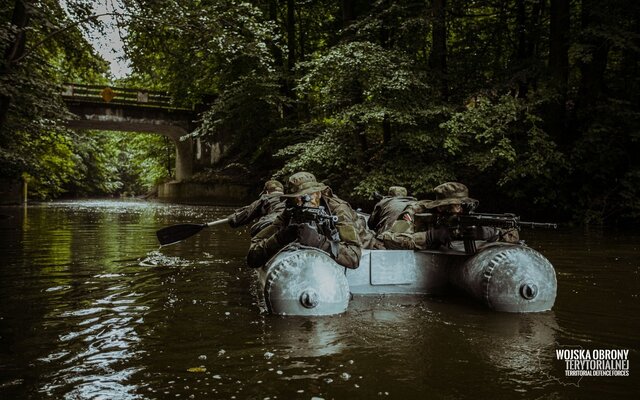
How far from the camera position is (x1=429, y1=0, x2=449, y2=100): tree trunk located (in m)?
14.9

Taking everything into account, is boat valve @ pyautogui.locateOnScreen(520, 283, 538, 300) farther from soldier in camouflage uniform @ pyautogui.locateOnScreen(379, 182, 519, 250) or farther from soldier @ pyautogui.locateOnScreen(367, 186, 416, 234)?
soldier @ pyautogui.locateOnScreen(367, 186, 416, 234)

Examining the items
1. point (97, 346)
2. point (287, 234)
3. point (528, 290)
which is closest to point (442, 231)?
point (528, 290)

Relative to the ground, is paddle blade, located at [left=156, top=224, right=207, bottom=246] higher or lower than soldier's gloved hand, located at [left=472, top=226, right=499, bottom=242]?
lower

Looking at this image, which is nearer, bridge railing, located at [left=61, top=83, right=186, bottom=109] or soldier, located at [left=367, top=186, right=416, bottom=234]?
soldier, located at [left=367, top=186, right=416, bottom=234]

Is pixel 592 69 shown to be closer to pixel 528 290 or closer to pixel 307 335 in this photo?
pixel 528 290

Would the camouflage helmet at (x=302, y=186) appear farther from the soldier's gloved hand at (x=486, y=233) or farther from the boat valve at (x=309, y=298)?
the soldier's gloved hand at (x=486, y=233)

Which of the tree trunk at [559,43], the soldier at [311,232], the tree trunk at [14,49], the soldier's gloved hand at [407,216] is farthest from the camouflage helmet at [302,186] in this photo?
the tree trunk at [559,43]

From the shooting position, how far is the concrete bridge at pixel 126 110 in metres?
28.4

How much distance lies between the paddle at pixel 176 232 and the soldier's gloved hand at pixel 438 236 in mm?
2598

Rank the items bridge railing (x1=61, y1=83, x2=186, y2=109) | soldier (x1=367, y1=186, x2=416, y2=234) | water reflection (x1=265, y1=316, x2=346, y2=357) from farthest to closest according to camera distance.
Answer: bridge railing (x1=61, y1=83, x2=186, y2=109) < soldier (x1=367, y1=186, x2=416, y2=234) < water reflection (x1=265, y1=316, x2=346, y2=357)

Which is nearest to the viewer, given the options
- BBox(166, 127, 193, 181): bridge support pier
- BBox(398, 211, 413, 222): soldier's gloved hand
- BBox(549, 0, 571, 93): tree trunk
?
BBox(398, 211, 413, 222): soldier's gloved hand

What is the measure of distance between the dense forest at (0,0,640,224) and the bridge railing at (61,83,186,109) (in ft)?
39.0

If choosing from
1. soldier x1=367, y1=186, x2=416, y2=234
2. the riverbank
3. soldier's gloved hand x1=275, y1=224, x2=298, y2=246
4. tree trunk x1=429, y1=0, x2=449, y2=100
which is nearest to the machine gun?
soldier x1=367, y1=186, x2=416, y2=234

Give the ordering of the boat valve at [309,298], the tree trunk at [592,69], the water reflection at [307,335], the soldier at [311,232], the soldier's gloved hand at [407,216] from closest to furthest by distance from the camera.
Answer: the water reflection at [307,335]
the boat valve at [309,298]
the soldier at [311,232]
the soldier's gloved hand at [407,216]
the tree trunk at [592,69]
